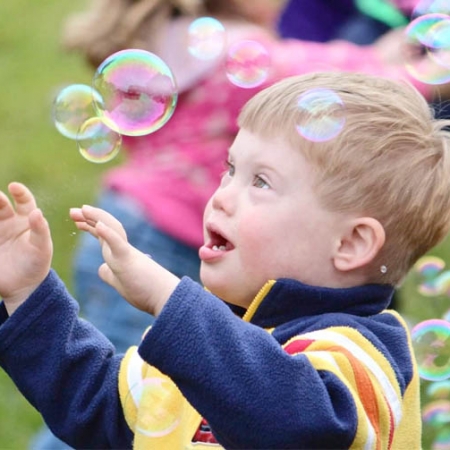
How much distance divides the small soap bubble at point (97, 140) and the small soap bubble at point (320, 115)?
1.77ft

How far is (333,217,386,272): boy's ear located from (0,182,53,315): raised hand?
0.47m

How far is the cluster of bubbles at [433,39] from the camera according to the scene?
2783 millimetres

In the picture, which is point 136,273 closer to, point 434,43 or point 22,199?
point 22,199

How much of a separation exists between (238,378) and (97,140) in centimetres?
87

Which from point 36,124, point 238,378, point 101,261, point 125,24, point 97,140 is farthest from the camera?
point 36,124

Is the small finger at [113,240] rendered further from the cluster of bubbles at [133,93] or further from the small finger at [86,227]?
the cluster of bubbles at [133,93]

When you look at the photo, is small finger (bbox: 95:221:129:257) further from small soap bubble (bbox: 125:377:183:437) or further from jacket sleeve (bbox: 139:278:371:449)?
small soap bubble (bbox: 125:377:183:437)

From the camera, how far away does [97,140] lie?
2.53 meters

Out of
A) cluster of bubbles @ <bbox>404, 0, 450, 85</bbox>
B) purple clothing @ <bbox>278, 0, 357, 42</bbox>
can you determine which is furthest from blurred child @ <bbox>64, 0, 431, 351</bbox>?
cluster of bubbles @ <bbox>404, 0, 450, 85</bbox>

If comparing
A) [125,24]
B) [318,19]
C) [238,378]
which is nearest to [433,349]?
[238,378]

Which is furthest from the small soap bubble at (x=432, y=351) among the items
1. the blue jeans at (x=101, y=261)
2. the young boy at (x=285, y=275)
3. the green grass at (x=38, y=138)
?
the blue jeans at (x=101, y=261)

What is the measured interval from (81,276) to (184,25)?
782 mm

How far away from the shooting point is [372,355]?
195cm

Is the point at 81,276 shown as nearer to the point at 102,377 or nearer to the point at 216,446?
the point at 102,377
